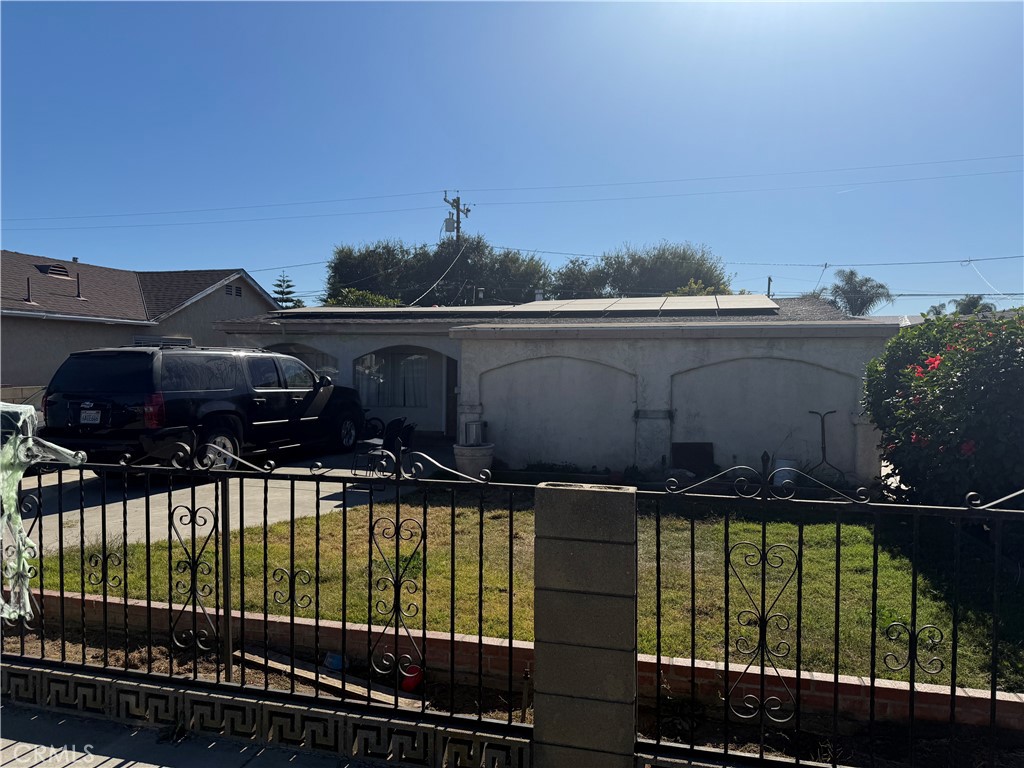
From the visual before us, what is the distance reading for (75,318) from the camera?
59.0 ft

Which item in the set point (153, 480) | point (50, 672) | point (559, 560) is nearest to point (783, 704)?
point (559, 560)

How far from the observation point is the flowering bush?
593 cm

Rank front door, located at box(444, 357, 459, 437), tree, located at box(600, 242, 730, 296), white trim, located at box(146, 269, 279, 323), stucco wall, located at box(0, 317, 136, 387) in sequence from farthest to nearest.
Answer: tree, located at box(600, 242, 730, 296) → white trim, located at box(146, 269, 279, 323) → stucco wall, located at box(0, 317, 136, 387) → front door, located at box(444, 357, 459, 437)

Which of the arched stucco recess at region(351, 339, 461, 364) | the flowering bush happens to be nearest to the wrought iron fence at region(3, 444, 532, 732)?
the flowering bush

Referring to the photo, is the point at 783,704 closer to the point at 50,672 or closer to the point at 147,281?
the point at 50,672

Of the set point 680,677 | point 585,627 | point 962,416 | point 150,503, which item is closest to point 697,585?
point 680,677

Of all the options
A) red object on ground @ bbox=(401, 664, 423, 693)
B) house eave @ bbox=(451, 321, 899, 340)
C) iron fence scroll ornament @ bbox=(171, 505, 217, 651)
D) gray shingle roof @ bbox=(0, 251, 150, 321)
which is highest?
gray shingle roof @ bbox=(0, 251, 150, 321)

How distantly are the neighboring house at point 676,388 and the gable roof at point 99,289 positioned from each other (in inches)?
507

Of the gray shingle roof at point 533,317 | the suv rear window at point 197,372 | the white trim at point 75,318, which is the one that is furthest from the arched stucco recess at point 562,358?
the white trim at point 75,318

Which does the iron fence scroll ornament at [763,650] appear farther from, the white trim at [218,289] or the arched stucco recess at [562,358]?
the white trim at [218,289]

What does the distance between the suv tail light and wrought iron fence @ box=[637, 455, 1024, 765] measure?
607 centimetres

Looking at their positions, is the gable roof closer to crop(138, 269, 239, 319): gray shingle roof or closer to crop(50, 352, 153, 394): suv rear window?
crop(138, 269, 239, 319): gray shingle roof

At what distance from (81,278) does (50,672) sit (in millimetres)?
20705

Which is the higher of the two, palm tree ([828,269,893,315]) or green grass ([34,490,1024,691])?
palm tree ([828,269,893,315])
